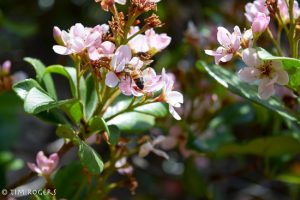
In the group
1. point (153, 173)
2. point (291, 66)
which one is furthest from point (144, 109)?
point (153, 173)

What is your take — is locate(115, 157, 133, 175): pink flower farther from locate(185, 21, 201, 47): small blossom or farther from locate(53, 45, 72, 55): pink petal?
locate(185, 21, 201, 47): small blossom

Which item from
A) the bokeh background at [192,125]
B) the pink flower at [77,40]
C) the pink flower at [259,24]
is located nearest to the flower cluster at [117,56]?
the pink flower at [77,40]

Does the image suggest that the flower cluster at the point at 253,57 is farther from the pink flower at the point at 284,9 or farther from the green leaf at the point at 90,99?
the green leaf at the point at 90,99

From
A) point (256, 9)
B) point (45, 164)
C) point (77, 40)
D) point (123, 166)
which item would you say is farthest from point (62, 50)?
point (256, 9)

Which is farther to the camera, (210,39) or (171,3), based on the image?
(171,3)

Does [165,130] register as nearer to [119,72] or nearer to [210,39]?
[210,39]

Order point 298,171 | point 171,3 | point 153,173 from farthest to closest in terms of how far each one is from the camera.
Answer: point 171,3 < point 153,173 < point 298,171
